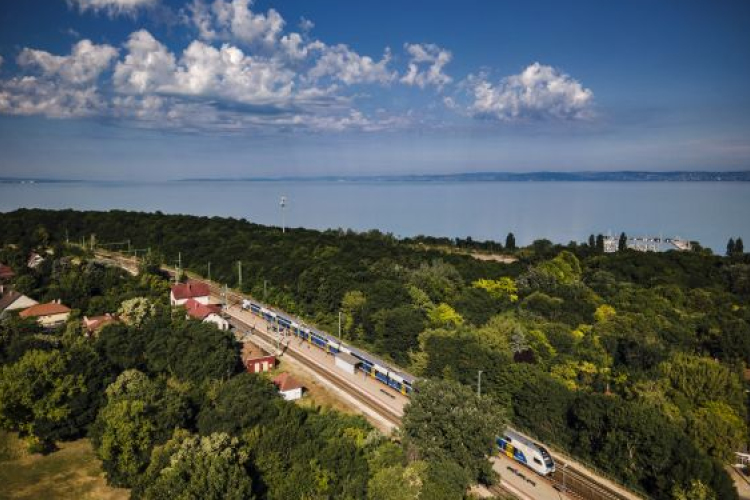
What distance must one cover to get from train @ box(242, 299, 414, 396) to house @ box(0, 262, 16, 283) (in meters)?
33.2

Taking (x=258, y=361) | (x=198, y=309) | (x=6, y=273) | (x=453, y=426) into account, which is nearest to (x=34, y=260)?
(x=6, y=273)

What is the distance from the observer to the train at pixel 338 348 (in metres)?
43.1

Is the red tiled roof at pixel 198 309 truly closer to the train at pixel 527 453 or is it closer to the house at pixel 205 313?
the house at pixel 205 313

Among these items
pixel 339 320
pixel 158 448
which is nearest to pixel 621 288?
pixel 339 320

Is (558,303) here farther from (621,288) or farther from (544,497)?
(544,497)

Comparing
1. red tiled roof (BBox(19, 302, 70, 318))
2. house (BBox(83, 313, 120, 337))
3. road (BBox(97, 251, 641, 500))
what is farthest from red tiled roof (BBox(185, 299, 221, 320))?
red tiled roof (BBox(19, 302, 70, 318))

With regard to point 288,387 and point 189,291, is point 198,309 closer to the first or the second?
point 189,291

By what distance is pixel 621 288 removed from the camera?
72188mm

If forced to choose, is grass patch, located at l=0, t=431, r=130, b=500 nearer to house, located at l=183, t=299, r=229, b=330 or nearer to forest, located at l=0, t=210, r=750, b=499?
forest, located at l=0, t=210, r=750, b=499

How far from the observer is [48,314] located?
2196 inches

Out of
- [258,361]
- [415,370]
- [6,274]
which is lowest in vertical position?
[415,370]

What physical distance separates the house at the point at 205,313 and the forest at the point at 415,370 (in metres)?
3.37

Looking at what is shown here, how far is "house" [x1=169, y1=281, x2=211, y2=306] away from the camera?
63.0 m

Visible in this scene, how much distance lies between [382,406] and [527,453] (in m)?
12.3
